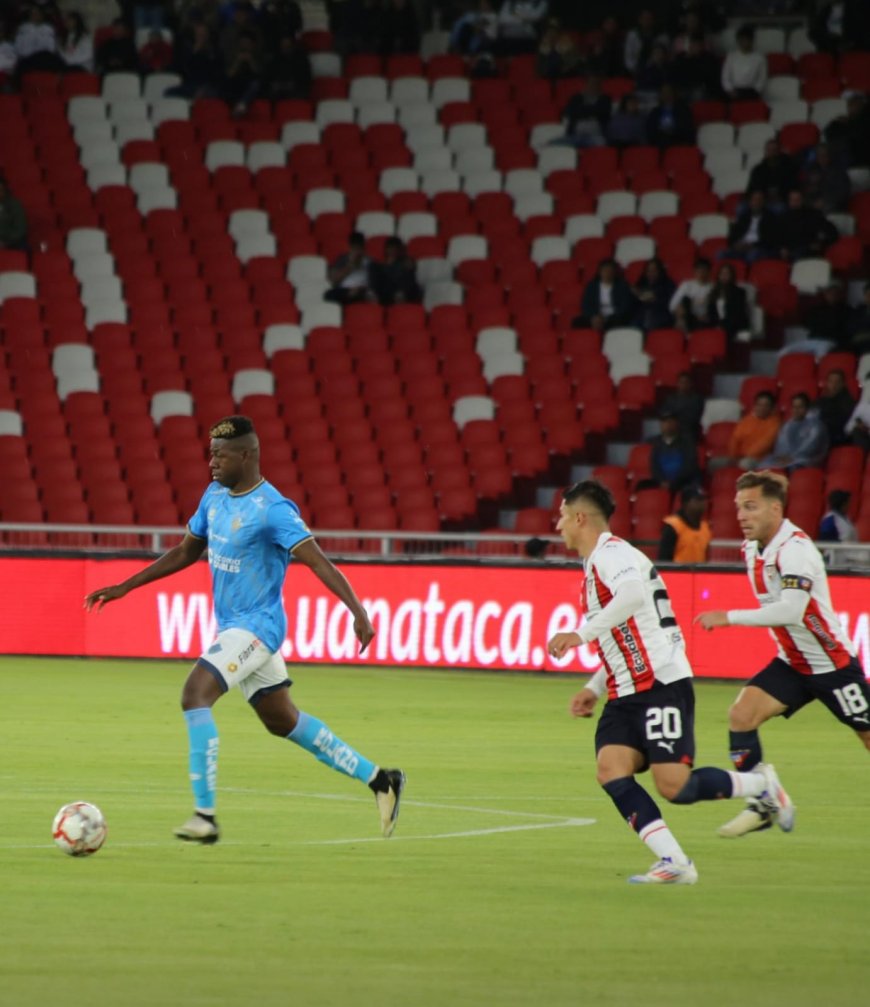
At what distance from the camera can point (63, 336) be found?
2853 centimetres

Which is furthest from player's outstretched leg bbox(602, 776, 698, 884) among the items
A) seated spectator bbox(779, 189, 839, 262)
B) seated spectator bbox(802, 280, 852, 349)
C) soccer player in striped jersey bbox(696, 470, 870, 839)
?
seated spectator bbox(779, 189, 839, 262)

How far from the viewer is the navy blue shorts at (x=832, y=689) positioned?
11.6 metres

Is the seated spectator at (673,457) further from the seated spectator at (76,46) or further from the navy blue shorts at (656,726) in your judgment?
the navy blue shorts at (656,726)

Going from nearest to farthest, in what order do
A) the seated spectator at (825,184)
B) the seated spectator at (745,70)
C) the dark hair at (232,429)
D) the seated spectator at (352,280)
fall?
the dark hair at (232,429) → the seated spectator at (825,184) → the seated spectator at (352,280) → the seated spectator at (745,70)

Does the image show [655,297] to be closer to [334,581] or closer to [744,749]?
[744,749]

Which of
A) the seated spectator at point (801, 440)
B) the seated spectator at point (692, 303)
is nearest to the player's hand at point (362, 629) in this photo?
the seated spectator at point (801, 440)

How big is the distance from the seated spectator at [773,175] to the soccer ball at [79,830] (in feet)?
65.1

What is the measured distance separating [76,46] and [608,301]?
426 inches

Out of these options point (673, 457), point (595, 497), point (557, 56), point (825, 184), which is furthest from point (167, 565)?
point (557, 56)

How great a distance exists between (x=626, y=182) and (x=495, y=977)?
78.5 ft

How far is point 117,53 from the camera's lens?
107 ft

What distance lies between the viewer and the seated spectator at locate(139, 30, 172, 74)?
109 feet

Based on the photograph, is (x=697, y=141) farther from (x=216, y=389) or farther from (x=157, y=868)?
(x=157, y=868)

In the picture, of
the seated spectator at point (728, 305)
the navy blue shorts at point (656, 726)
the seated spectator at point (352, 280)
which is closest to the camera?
the navy blue shorts at point (656, 726)
